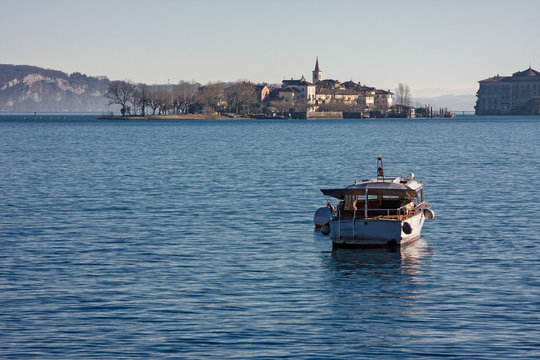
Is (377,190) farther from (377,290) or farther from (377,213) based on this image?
(377,290)

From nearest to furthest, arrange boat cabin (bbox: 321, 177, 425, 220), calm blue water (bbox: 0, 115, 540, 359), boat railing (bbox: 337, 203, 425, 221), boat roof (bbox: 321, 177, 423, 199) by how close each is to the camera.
A: 1. calm blue water (bbox: 0, 115, 540, 359)
2. boat railing (bbox: 337, 203, 425, 221)
3. boat cabin (bbox: 321, 177, 425, 220)
4. boat roof (bbox: 321, 177, 423, 199)

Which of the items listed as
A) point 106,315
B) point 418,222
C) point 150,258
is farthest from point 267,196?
point 106,315

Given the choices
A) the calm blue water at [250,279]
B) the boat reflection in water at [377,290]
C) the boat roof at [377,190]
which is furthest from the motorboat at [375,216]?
the calm blue water at [250,279]

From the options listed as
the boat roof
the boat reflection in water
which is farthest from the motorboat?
the boat reflection in water

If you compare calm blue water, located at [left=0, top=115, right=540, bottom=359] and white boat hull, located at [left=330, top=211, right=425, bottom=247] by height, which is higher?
white boat hull, located at [left=330, top=211, right=425, bottom=247]

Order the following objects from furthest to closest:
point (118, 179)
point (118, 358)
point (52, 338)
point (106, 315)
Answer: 1. point (118, 179)
2. point (106, 315)
3. point (52, 338)
4. point (118, 358)

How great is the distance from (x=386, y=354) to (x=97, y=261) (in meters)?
17.9

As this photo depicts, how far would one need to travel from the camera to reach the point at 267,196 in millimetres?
66000

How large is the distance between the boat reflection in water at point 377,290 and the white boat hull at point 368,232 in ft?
1.49

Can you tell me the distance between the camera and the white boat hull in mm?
39406

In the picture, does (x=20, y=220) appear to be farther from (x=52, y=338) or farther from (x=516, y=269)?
(x=516, y=269)

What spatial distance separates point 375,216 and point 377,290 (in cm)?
1060

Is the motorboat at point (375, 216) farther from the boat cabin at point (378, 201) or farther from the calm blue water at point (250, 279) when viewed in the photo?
the calm blue water at point (250, 279)

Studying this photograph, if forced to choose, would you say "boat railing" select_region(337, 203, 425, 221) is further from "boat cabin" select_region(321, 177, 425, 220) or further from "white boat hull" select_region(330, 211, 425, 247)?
"white boat hull" select_region(330, 211, 425, 247)
